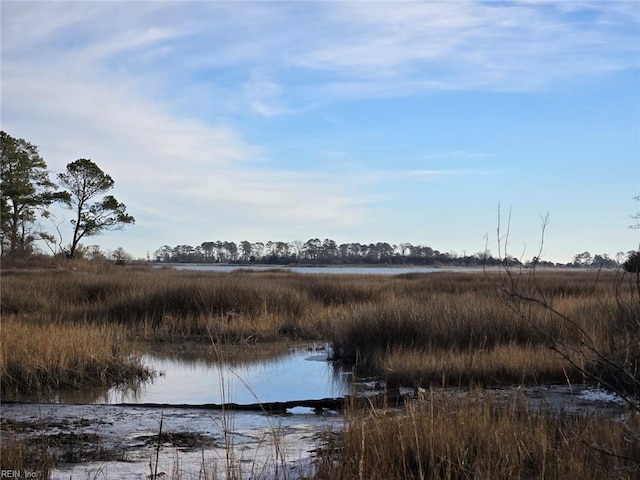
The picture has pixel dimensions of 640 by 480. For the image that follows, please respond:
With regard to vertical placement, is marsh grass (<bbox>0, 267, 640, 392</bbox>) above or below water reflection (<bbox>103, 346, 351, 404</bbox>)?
above

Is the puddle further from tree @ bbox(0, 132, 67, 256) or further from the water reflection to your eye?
tree @ bbox(0, 132, 67, 256)

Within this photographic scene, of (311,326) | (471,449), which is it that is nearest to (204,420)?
(471,449)

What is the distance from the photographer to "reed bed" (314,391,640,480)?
4406 millimetres

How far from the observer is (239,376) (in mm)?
9250

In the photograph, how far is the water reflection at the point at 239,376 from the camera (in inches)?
374

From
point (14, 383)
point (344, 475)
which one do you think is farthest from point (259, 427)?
point (14, 383)

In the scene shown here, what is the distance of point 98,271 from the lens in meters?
32.8

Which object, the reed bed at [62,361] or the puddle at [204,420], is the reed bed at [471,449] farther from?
the reed bed at [62,361]

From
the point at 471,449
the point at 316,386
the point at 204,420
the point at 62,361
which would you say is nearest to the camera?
the point at 471,449

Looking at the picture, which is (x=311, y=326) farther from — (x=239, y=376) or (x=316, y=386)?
(x=239, y=376)

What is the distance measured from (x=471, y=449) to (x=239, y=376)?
491cm

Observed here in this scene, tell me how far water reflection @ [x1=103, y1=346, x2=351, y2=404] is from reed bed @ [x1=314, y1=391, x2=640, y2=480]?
2849 millimetres

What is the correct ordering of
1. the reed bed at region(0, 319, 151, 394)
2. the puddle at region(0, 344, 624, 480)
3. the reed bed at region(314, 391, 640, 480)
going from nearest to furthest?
1. the reed bed at region(314, 391, 640, 480)
2. the puddle at region(0, 344, 624, 480)
3. the reed bed at region(0, 319, 151, 394)

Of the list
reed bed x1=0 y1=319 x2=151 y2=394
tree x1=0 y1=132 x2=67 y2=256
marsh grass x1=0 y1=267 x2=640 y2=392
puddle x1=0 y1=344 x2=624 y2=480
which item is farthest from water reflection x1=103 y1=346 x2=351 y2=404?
tree x1=0 y1=132 x2=67 y2=256
